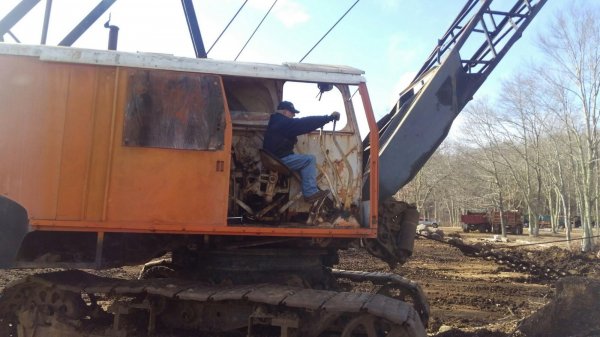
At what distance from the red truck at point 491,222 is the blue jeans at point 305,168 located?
134 ft

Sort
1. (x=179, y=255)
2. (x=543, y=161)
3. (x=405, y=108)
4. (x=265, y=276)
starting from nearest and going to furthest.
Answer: (x=265, y=276) → (x=179, y=255) → (x=405, y=108) → (x=543, y=161)

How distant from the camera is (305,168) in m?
5.12

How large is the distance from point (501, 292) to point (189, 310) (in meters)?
7.75

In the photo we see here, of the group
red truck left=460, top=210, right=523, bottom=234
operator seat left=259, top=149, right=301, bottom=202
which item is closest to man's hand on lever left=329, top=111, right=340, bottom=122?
operator seat left=259, top=149, right=301, bottom=202

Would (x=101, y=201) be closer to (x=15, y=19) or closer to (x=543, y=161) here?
(x=15, y=19)

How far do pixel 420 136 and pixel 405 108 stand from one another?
21.0 inches

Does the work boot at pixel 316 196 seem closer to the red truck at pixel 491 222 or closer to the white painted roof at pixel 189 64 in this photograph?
the white painted roof at pixel 189 64

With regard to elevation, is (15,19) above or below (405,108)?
above

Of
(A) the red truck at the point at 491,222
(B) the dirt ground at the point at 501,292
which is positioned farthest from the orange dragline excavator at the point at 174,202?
(A) the red truck at the point at 491,222

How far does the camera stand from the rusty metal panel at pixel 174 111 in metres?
4.80

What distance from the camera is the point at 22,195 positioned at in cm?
466

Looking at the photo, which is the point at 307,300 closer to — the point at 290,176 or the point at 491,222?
the point at 290,176

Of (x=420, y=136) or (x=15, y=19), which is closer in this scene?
(x=420, y=136)

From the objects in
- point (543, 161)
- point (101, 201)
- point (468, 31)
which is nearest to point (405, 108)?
point (468, 31)
